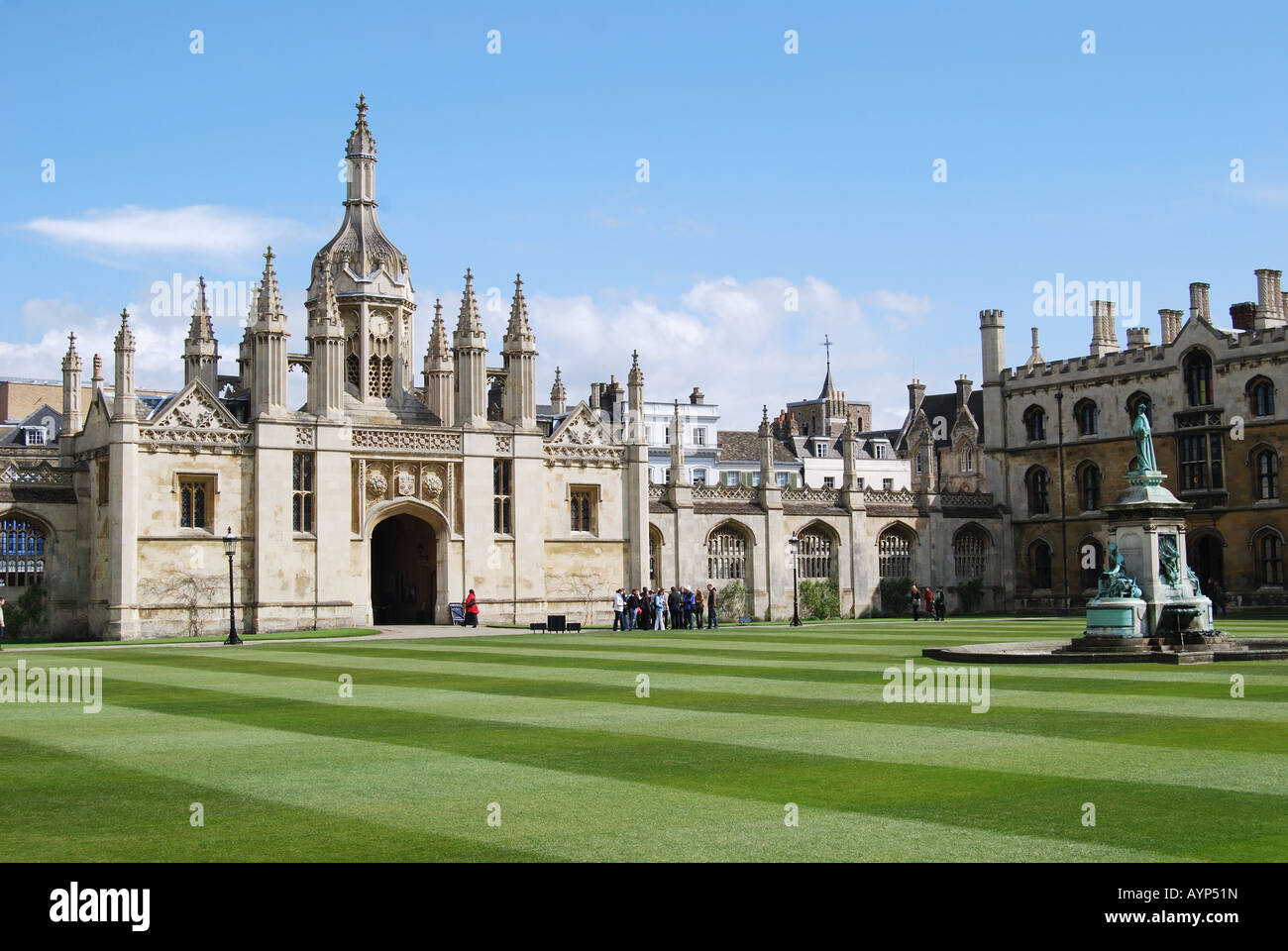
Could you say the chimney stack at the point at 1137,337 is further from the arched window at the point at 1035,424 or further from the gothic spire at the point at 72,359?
the gothic spire at the point at 72,359

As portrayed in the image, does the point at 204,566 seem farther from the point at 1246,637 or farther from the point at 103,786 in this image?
the point at 103,786

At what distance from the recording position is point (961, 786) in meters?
11.7

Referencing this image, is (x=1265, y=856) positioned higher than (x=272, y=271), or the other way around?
(x=272, y=271)

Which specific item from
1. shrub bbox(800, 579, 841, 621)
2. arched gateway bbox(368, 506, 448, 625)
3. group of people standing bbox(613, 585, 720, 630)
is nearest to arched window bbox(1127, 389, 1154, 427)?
shrub bbox(800, 579, 841, 621)

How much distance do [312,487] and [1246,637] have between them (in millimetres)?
30234

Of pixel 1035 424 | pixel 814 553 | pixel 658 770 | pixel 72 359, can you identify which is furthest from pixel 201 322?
pixel 658 770

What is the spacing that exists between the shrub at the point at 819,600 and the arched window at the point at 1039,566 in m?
10.3

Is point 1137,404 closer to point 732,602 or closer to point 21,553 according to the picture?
point 732,602

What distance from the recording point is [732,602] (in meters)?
57.5

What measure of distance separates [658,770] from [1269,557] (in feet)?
162

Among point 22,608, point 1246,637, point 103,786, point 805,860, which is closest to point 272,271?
point 22,608

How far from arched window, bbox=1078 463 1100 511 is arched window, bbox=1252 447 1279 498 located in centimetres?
753

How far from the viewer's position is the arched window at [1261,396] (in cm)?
5644

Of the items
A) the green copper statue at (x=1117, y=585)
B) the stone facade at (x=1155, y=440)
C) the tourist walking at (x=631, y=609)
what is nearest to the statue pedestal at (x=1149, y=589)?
the green copper statue at (x=1117, y=585)
